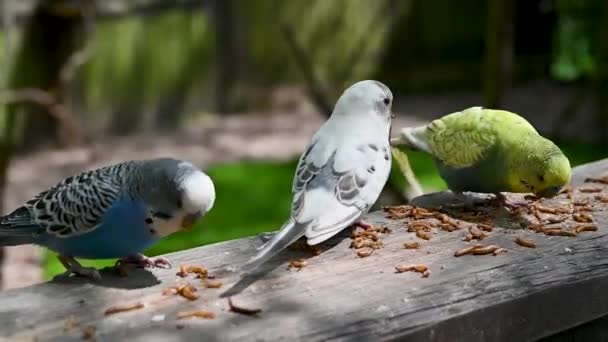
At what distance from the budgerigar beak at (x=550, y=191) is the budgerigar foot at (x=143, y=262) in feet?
3.67

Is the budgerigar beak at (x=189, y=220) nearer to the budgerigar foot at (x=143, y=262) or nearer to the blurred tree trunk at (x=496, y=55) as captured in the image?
the budgerigar foot at (x=143, y=262)

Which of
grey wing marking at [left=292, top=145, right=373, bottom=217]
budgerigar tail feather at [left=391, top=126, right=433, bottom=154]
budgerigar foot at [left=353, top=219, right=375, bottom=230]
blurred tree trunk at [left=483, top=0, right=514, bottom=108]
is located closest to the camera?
grey wing marking at [left=292, top=145, right=373, bottom=217]

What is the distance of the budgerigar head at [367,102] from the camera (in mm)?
2471

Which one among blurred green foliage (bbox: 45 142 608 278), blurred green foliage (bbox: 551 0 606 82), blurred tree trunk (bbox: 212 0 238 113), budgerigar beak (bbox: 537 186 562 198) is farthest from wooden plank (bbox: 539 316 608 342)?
blurred tree trunk (bbox: 212 0 238 113)

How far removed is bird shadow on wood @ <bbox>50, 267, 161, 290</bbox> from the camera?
6.57ft

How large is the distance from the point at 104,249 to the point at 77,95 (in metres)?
6.02

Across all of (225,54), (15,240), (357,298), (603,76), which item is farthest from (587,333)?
(225,54)

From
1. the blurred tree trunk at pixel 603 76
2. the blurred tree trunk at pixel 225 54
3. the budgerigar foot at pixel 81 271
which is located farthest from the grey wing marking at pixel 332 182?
the blurred tree trunk at pixel 225 54

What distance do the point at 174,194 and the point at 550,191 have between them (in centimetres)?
115

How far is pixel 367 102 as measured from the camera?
248 cm

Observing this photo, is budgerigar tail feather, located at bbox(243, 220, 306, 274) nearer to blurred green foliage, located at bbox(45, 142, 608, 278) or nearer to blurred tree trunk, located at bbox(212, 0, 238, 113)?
blurred green foliage, located at bbox(45, 142, 608, 278)

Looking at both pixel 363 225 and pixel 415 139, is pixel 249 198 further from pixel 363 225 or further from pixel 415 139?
pixel 363 225

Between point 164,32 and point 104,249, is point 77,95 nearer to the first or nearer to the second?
point 164,32

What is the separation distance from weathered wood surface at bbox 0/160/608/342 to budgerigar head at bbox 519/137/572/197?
224mm
